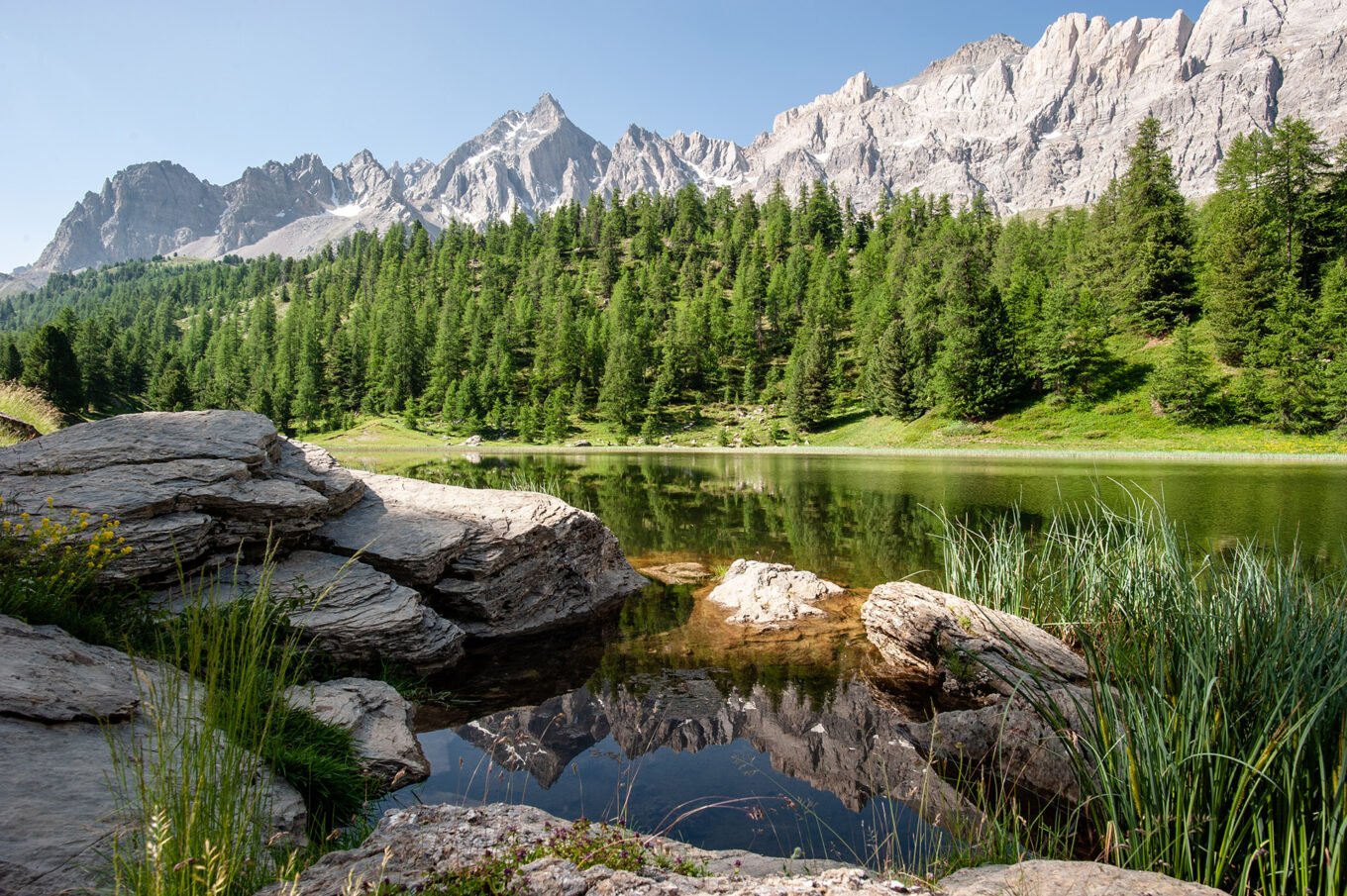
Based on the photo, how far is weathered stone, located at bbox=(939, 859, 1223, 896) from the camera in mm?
2762

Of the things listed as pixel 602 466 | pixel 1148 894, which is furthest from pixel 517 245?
pixel 1148 894

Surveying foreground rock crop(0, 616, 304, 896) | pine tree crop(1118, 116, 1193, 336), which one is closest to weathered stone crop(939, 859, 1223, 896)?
foreground rock crop(0, 616, 304, 896)

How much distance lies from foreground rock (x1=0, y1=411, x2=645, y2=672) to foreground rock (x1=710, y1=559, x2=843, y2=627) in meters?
2.63

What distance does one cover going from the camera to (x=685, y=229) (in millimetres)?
134875

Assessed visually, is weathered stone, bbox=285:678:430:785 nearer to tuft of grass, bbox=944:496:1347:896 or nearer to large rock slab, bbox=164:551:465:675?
large rock slab, bbox=164:551:465:675

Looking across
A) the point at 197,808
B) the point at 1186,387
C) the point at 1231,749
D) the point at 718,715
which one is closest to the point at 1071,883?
the point at 1231,749

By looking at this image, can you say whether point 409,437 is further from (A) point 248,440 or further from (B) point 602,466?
(A) point 248,440

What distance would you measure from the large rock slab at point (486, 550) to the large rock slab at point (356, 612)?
2.45 ft

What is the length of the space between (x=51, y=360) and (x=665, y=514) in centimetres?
8017

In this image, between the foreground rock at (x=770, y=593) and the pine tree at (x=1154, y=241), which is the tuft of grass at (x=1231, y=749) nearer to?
the foreground rock at (x=770, y=593)

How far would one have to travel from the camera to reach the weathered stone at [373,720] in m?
5.87

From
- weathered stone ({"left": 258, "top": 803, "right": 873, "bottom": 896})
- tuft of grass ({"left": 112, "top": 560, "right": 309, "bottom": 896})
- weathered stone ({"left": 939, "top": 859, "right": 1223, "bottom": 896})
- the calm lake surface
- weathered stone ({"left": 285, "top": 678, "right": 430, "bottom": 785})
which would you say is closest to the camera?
tuft of grass ({"left": 112, "top": 560, "right": 309, "bottom": 896})

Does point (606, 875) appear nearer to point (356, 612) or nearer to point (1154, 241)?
point (356, 612)

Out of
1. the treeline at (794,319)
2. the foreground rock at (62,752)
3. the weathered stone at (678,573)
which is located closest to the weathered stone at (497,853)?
the foreground rock at (62,752)
